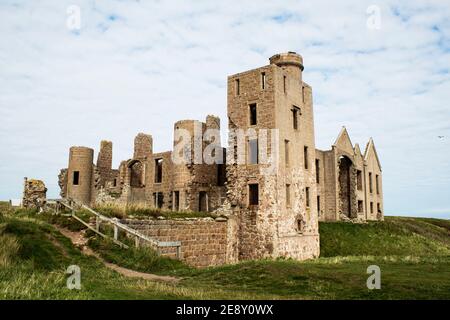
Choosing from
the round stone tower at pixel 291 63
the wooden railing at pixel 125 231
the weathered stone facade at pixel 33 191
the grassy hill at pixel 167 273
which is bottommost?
the grassy hill at pixel 167 273

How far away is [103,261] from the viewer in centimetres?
1330

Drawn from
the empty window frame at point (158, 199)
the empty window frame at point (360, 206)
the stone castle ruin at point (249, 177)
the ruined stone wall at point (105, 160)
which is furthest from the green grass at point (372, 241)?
the ruined stone wall at point (105, 160)

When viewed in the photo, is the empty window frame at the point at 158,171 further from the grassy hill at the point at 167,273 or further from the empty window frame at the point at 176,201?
the grassy hill at the point at 167,273

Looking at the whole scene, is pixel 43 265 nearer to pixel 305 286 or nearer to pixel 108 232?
pixel 108 232

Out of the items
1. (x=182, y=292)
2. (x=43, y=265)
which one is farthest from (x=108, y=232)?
(x=182, y=292)

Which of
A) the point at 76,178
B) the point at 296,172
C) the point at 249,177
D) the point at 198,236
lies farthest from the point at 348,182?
the point at 76,178

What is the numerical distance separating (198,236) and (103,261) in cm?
605

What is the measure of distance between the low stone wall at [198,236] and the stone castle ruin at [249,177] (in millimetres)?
42

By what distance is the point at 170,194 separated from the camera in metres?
31.7

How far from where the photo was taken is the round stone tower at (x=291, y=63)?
26359 millimetres

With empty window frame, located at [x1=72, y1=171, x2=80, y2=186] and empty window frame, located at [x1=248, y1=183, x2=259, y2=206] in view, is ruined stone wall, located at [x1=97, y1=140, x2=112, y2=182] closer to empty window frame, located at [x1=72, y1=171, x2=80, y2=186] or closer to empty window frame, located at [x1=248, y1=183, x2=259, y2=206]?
empty window frame, located at [x1=72, y1=171, x2=80, y2=186]

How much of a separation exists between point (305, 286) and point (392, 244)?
76.2 ft

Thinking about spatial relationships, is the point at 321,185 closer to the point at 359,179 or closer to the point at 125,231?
the point at 359,179

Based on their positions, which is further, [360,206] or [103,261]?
[360,206]
